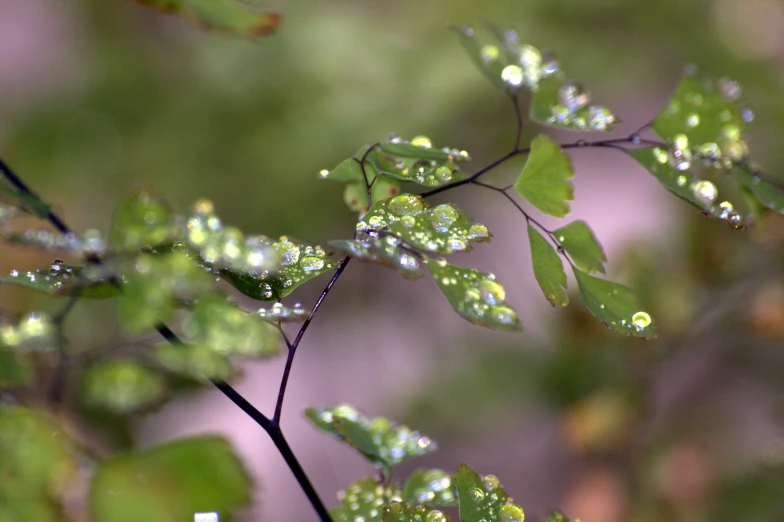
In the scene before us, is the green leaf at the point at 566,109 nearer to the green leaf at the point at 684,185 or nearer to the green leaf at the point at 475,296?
the green leaf at the point at 684,185

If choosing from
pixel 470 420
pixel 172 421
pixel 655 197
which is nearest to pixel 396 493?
pixel 470 420

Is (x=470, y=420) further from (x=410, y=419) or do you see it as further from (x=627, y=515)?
(x=627, y=515)

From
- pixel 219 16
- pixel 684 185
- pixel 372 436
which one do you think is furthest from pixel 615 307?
pixel 219 16

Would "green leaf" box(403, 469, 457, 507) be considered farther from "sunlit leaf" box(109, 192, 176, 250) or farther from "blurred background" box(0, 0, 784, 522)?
"blurred background" box(0, 0, 784, 522)

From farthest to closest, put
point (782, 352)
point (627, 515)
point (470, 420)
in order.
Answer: point (470, 420) → point (782, 352) → point (627, 515)

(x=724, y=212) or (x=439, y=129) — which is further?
(x=439, y=129)

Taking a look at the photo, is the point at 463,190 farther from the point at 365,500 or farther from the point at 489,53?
the point at 365,500

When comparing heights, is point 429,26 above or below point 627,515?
above

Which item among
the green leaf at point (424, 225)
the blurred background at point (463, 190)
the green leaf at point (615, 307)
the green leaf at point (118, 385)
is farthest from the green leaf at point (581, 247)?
the blurred background at point (463, 190)

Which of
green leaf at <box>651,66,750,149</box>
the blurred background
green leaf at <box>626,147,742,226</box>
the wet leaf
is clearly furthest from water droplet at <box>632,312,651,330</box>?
the blurred background
